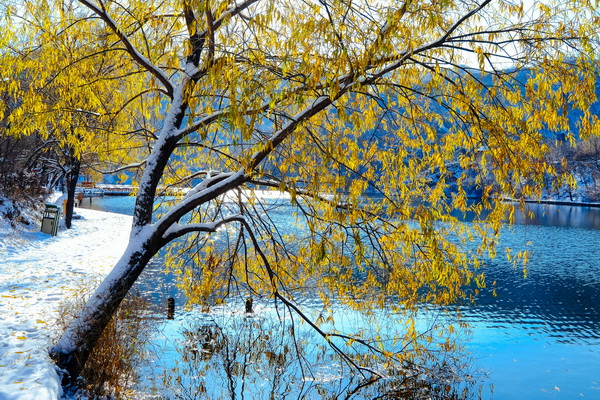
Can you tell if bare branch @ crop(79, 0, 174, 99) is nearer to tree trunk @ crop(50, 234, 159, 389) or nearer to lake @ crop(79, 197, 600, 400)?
tree trunk @ crop(50, 234, 159, 389)

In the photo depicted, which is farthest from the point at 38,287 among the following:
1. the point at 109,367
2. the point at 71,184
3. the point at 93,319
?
the point at 71,184

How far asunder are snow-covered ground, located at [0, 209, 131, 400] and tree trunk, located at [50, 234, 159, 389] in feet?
0.74

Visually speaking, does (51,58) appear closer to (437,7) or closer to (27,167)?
(437,7)

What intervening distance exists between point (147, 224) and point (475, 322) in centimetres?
1171

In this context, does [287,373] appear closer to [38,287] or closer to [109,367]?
[109,367]

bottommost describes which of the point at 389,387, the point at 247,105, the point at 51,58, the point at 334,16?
the point at 389,387

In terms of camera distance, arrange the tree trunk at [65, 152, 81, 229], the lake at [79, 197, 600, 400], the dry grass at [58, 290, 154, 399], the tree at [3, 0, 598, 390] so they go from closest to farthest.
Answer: the tree at [3, 0, 598, 390] < the dry grass at [58, 290, 154, 399] < the lake at [79, 197, 600, 400] < the tree trunk at [65, 152, 81, 229]

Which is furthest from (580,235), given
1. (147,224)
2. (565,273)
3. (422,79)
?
(147,224)

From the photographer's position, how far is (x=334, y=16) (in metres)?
5.25

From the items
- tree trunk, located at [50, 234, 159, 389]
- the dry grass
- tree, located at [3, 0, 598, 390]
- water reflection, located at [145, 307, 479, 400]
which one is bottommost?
water reflection, located at [145, 307, 479, 400]

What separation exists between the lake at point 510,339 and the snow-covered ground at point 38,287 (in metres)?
2.25

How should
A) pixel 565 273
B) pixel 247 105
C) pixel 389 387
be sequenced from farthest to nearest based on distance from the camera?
pixel 565 273 → pixel 389 387 → pixel 247 105

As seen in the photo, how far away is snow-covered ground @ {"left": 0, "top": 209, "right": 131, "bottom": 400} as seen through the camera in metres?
5.15

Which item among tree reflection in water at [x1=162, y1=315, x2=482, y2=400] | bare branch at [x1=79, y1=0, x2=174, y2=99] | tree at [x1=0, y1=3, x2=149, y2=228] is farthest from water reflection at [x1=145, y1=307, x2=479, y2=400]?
tree at [x1=0, y1=3, x2=149, y2=228]
